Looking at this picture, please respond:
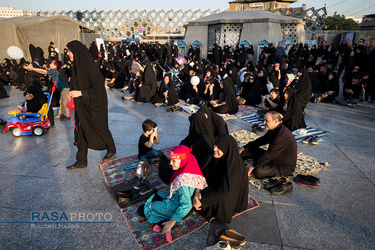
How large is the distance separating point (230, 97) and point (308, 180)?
3.79 m

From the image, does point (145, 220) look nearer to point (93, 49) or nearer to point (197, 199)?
point (197, 199)

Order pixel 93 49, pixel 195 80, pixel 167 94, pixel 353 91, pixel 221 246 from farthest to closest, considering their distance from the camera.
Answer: pixel 93 49 < pixel 353 91 < pixel 195 80 < pixel 167 94 < pixel 221 246

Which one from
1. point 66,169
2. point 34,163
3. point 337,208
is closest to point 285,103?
point 337,208

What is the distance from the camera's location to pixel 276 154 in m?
3.31

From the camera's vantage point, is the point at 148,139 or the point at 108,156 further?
the point at 108,156

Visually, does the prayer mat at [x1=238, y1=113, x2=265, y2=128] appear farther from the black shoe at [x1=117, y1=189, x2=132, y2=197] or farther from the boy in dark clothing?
the black shoe at [x1=117, y1=189, x2=132, y2=197]

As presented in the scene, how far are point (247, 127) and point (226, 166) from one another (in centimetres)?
359

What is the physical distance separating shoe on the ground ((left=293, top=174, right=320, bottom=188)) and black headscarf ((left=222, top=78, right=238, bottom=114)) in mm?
3640

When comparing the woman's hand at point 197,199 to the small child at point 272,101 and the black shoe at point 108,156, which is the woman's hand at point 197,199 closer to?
the black shoe at point 108,156

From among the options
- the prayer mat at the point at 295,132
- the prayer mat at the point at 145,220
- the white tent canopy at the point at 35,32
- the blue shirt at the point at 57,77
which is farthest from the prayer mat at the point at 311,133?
the white tent canopy at the point at 35,32

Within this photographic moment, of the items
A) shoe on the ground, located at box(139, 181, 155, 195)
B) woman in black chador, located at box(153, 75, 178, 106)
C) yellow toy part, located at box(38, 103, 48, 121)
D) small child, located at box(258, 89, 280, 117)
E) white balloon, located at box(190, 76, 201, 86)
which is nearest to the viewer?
shoe on the ground, located at box(139, 181, 155, 195)

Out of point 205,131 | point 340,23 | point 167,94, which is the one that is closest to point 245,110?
point 167,94

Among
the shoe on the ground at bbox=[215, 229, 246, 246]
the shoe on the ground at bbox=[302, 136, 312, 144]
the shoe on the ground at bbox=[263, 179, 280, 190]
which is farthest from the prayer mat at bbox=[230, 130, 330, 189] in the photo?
the shoe on the ground at bbox=[215, 229, 246, 246]

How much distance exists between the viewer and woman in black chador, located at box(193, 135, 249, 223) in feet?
8.08
